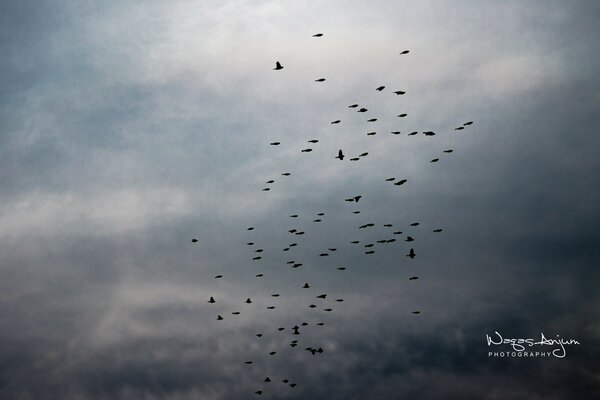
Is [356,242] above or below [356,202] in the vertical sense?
below

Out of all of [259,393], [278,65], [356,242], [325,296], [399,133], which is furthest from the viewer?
[259,393]

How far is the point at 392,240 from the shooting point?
4363 inches

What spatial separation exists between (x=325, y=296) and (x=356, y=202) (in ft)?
76.8

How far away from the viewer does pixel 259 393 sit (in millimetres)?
134125

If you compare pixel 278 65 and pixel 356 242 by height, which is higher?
pixel 278 65

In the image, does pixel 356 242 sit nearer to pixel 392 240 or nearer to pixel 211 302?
pixel 392 240

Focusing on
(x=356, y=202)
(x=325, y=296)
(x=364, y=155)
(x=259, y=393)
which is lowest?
(x=259, y=393)

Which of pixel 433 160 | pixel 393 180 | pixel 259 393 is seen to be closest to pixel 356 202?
pixel 393 180

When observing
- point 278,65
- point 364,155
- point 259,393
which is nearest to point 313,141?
point 364,155

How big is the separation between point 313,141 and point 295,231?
61.6ft

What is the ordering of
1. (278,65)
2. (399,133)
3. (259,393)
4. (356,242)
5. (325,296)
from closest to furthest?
1. (278,65)
2. (399,133)
3. (356,242)
4. (325,296)
5. (259,393)

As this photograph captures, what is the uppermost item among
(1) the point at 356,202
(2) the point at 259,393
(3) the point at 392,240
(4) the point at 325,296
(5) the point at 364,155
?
(5) the point at 364,155

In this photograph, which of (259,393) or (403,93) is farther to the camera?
(259,393)

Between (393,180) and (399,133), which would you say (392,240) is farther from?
(399,133)
